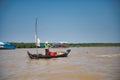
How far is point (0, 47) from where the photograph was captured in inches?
1876

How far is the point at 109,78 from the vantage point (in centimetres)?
943

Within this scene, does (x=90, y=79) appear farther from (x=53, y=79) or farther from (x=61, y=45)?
(x=61, y=45)

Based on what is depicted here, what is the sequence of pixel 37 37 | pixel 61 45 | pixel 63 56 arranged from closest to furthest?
pixel 37 37
pixel 63 56
pixel 61 45

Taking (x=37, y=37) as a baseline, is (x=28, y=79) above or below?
below

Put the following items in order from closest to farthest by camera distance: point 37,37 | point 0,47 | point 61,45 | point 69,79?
point 69,79 → point 37,37 → point 0,47 → point 61,45

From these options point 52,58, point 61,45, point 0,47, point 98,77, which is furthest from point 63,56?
point 61,45

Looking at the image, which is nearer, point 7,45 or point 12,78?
point 12,78

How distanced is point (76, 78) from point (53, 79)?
0.95 m

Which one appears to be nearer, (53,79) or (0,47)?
(53,79)

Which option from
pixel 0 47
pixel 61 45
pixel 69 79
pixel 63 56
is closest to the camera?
pixel 69 79

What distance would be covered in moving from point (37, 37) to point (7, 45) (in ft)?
102

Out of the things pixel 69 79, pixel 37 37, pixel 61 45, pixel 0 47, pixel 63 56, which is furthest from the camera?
pixel 61 45

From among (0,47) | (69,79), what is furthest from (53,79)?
(0,47)

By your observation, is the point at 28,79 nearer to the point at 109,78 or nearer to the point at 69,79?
the point at 69,79
